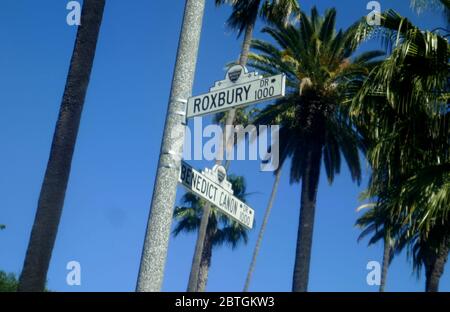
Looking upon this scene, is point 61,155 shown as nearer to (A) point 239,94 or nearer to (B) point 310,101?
(A) point 239,94

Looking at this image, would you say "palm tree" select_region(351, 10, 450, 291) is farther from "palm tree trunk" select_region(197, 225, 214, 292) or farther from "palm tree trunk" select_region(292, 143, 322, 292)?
"palm tree trunk" select_region(197, 225, 214, 292)

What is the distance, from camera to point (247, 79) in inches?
293

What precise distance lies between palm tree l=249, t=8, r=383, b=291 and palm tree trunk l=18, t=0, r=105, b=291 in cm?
1587

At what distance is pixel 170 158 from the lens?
7.22m

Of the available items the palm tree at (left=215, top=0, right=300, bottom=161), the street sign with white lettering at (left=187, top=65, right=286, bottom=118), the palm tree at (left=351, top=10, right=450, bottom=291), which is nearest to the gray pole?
the street sign with white lettering at (left=187, top=65, right=286, bottom=118)

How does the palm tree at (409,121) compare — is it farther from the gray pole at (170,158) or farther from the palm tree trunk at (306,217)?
the palm tree trunk at (306,217)

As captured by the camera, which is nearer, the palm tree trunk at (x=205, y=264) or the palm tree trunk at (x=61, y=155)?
the palm tree trunk at (x=61, y=155)

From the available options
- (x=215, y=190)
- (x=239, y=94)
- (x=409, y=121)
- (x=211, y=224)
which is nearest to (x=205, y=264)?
(x=211, y=224)

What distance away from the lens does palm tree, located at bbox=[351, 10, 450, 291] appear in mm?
11797

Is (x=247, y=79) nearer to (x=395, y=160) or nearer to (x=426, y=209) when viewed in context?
(x=426, y=209)

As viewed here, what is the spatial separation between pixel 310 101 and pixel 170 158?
21.0 metres

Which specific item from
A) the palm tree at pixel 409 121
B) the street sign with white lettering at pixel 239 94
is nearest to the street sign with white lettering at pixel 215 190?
the street sign with white lettering at pixel 239 94

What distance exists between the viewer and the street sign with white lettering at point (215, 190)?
7.35 metres

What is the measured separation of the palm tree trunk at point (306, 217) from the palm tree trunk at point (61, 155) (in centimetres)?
1591
